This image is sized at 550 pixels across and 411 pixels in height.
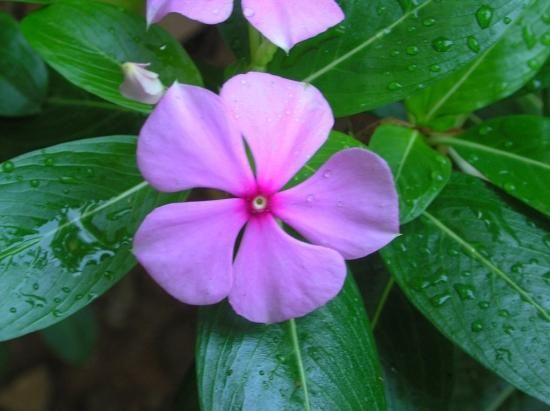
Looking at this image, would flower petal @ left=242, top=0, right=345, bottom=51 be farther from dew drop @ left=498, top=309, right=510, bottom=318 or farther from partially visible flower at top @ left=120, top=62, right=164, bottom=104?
dew drop @ left=498, top=309, right=510, bottom=318

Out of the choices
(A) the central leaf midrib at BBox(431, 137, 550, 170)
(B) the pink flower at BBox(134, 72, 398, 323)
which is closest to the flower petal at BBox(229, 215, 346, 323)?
(B) the pink flower at BBox(134, 72, 398, 323)

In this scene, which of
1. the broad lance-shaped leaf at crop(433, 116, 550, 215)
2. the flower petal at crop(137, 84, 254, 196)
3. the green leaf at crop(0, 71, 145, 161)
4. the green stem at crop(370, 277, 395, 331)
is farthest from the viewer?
the green leaf at crop(0, 71, 145, 161)

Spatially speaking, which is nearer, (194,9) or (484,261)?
(194,9)

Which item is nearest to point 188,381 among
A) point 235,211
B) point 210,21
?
point 235,211

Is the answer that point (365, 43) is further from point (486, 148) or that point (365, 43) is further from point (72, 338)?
point (72, 338)

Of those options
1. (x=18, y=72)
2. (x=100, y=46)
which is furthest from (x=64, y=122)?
(x=100, y=46)

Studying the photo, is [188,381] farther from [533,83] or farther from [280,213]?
[533,83]

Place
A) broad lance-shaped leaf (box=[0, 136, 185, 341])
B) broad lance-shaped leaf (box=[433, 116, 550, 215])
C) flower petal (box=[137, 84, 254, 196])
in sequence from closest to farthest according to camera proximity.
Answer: flower petal (box=[137, 84, 254, 196])
broad lance-shaped leaf (box=[0, 136, 185, 341])
broad lance-shaped leaf (box=[433, 116, 550, 215])
